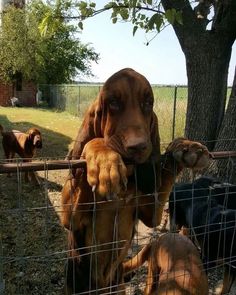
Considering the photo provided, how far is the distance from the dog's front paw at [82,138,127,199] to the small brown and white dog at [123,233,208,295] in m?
1.53

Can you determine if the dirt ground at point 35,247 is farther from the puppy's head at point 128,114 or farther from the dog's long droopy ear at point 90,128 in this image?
the puppy's head at point 128,114

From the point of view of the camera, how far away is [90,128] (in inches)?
103

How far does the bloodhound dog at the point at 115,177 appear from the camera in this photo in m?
2.15

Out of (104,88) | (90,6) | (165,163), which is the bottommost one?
(165,163)

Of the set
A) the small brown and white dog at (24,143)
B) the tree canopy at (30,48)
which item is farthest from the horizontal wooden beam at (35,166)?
the tree canopy at (30,48)

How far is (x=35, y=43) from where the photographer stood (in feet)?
108

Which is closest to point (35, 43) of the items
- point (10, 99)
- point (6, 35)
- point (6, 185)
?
point (6, 35)

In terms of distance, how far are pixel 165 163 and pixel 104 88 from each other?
0.57 m

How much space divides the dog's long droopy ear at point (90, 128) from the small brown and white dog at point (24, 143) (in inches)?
255

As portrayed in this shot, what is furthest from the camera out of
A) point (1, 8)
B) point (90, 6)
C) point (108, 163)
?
point (1, 8)

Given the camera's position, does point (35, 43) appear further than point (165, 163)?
Yes

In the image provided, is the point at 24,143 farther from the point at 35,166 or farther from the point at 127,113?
the point at 35,166

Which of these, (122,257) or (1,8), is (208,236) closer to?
(122,257)

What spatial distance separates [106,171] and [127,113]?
1.34 feet
